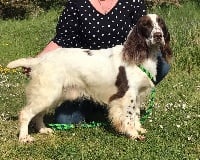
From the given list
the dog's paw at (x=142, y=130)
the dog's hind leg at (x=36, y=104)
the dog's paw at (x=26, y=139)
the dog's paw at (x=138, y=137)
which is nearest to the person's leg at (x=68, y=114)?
the dog's hind leg at (x=36, y=104)

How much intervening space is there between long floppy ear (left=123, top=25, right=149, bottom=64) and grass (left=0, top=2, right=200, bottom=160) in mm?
800

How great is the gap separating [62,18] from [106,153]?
193 cm

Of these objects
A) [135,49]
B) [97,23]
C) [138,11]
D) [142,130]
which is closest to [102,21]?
[97,23]

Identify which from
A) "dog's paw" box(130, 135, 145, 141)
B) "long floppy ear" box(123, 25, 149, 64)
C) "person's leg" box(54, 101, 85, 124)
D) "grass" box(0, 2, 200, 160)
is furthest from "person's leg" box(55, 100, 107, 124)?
"long floppy ear" box(123, 25, 149, 64)

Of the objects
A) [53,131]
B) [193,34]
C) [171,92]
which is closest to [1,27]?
[193,34]

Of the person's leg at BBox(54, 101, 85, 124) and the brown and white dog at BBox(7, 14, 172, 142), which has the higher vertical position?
the brown and white dog at BBox(7, 14, 172, 142)

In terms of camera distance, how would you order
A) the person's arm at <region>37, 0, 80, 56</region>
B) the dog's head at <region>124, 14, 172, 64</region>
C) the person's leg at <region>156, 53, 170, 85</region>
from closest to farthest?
1. the dog's head at <region>124, 14, 172, 64</region>
2. the person's leg at <region>156, 53, 170, 85</region>
3. the person's arm at <region>37, 0, 80, 56</region>

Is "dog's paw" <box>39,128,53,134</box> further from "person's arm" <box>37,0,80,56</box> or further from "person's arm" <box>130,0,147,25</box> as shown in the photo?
"person's arm" <box>130,0,147,25</box>

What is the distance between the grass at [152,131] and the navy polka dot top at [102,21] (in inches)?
39.3

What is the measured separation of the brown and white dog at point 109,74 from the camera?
213 inches

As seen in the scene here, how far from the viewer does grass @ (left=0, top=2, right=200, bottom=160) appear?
5023mm

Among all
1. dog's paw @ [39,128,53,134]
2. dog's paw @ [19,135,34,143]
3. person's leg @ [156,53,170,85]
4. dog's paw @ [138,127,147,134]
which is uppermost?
person's leg @ [156,53,170,85]

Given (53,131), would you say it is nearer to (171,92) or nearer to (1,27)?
(171,92)

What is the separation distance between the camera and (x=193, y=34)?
30.3 feet
